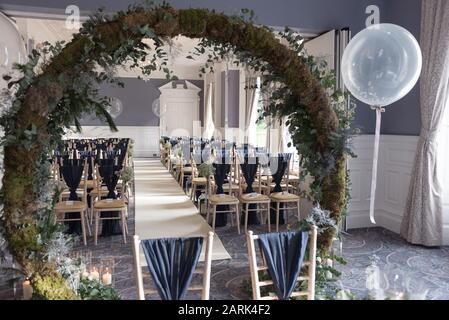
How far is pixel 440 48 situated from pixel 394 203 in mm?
2181

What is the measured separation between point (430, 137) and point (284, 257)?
3419 millimetres

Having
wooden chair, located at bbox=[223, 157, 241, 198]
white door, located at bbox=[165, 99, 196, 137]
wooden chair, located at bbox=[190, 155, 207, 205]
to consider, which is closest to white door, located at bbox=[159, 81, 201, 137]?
white door, located at bbox=[165, 99, 196, 137]

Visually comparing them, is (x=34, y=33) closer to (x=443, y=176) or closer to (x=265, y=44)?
(x=265, y=44)

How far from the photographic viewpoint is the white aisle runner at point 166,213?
17.2 ft

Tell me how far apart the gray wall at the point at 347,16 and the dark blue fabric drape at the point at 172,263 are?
12.3 feet

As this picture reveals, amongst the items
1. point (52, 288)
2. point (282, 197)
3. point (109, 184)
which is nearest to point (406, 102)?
point (282, 197)

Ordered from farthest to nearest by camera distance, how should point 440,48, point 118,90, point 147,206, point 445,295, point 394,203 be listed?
point 118,90 < point 147,206 < point 394,203 < point 440,48 < point 445,295

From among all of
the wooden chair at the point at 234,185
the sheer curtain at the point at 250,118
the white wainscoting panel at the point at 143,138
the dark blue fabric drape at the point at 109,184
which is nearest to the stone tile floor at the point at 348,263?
the dark blue fabric drape at the point at 109,184

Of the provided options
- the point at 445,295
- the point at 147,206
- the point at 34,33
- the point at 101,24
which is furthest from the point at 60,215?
the point at 34,33

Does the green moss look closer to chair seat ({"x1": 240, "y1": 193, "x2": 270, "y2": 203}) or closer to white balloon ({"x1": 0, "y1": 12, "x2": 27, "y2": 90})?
white balloon ({"x1": 0, "y1": 12, "x2": 27, "y2": 90})

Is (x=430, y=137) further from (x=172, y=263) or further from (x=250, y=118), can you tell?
(x=250, y=118)

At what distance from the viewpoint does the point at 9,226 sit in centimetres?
299

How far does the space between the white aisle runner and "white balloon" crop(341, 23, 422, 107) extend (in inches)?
103

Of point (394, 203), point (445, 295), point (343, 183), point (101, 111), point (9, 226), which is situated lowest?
point (445, 295)
